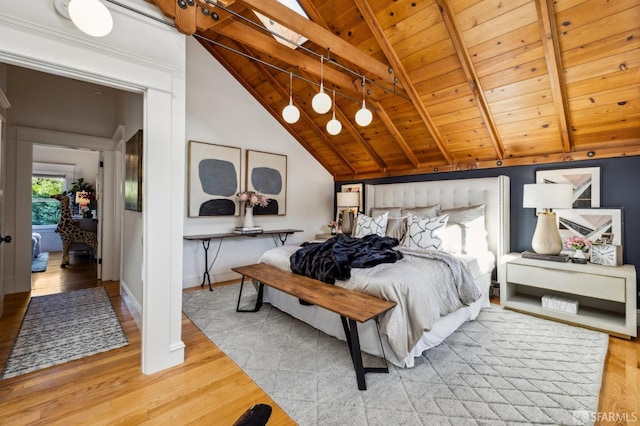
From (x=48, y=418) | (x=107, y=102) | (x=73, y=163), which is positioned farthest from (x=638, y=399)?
(x=73, y=163)

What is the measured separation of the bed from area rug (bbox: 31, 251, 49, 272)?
4.33m

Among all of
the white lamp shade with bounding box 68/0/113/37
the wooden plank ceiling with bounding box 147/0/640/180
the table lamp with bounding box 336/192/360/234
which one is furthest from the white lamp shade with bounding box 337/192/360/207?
the white lamp shade with bounding box 68/0/113/37

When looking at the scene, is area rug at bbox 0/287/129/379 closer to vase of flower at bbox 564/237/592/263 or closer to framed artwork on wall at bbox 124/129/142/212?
framed artwork on wall at bbox 124/129/142/212

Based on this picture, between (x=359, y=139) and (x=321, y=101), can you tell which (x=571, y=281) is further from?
(x=359, y=139)

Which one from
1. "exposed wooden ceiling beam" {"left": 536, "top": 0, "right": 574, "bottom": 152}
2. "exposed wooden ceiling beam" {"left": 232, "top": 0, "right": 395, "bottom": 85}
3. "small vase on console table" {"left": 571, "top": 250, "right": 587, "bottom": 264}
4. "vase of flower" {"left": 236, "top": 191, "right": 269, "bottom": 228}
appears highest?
"exposed wooden ceiling beam" {"left": 232, "top": 0, "right": 395, "bottom": 85}

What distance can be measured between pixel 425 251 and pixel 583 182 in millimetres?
2009

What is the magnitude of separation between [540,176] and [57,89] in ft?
20.7

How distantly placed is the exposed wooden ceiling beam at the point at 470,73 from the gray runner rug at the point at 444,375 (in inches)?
83.1

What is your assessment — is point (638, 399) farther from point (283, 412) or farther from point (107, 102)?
point (107, 102)

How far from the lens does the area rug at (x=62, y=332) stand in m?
2.10

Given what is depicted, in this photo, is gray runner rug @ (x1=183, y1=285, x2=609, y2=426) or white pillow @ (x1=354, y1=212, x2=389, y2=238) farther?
white pillow @ (x1=354, y1=212, x2=389, y2=238)

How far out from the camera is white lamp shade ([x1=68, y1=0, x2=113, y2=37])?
135cm

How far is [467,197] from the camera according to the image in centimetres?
388

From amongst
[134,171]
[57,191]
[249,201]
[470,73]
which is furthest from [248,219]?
[57,191]
